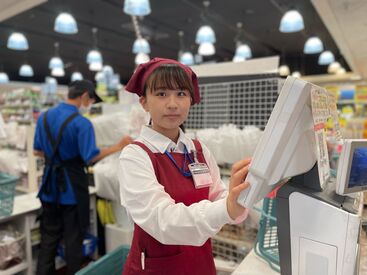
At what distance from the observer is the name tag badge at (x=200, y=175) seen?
3.34ft

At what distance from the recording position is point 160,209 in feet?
2.55

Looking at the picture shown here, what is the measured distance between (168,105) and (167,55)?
37.8 ft

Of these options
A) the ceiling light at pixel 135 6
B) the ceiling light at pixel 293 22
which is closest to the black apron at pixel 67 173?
the ceiling light at pixel 135 6

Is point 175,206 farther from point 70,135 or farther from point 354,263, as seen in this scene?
point 70,135

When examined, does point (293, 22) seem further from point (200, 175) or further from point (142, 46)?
point (200, 175)

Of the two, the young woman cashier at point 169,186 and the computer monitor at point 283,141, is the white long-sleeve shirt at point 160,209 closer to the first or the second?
the young woman cashier at point 169,186

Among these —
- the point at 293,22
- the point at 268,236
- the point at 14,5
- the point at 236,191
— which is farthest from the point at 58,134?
the point at 293,22

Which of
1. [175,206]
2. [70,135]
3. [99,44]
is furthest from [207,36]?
[99,44]

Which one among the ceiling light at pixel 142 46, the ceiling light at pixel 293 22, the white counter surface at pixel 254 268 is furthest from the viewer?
the ceiling light at pixel 142 46

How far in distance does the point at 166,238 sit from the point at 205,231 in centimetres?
10

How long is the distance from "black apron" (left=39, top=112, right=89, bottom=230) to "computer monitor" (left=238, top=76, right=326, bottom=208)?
1.86 metres

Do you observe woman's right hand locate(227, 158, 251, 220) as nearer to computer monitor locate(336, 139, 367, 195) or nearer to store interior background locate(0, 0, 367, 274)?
computer monitor locate(336, 139, 367, 195)

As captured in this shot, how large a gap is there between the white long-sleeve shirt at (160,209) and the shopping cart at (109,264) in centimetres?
91

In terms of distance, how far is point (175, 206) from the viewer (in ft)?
2.57
